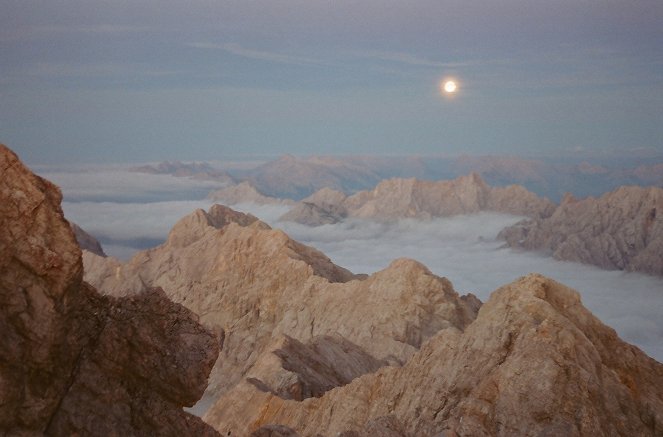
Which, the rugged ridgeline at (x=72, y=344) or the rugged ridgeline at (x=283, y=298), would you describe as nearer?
the rugged ridgeline at (x=72, y=344)

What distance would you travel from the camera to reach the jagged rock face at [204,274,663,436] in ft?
114

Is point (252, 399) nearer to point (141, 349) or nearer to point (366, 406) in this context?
point (366, 406)

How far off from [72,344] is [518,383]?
22202 millimetres

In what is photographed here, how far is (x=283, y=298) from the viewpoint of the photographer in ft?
Result: 414

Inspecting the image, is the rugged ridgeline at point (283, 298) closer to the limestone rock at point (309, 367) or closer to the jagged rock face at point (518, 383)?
the limestone rock at point (309, 367)

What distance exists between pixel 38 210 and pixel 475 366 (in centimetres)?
2774

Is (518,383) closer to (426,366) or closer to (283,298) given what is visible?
(426,366)

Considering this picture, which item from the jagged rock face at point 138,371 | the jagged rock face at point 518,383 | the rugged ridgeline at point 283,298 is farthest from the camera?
the rugged ridgeline at point 283,298

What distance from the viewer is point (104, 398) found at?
21000mm

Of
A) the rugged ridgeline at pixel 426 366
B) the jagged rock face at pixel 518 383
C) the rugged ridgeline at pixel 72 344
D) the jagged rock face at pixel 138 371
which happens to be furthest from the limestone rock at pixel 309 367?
the rugged ridgeline at pixel 72 344

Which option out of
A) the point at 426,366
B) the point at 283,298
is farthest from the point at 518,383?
the point at 283,298

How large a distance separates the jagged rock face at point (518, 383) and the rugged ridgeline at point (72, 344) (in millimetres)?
10485

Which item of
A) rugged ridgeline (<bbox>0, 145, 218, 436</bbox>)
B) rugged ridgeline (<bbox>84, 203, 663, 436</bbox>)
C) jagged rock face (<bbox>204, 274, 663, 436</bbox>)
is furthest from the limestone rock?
rugged ridgeline (<bbox>0, 145, 218, 436</bbox>)

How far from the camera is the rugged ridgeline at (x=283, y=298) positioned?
8531cm
